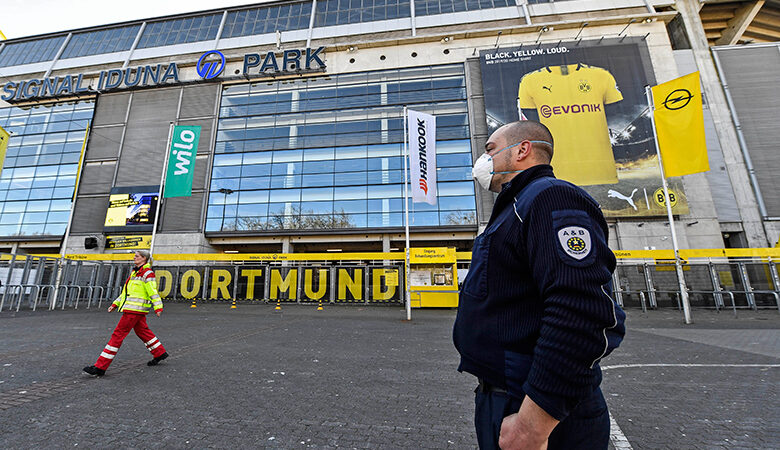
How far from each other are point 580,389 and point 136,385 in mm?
4810

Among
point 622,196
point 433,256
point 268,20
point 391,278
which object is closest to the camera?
point 433,256

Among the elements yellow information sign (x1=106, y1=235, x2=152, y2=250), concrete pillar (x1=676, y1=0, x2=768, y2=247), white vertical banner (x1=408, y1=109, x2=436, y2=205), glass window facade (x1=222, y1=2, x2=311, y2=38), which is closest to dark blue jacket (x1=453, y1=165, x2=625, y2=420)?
white vertical banner (x1=408, y1=109, x2=436, y2=205)

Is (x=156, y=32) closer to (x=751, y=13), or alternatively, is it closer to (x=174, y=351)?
(x=174, y=351)

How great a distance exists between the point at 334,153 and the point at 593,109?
62.3 ft

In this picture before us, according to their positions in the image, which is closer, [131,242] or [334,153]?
[131,242]

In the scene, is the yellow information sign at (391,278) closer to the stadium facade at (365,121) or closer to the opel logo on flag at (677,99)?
the stadium facade at (365,121)

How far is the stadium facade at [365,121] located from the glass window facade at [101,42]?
6.53 ft

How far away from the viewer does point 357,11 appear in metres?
28.7

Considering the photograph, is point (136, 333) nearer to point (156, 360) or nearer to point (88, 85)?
point (156, 360)

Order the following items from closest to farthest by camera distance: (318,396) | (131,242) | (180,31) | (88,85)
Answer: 1. (318,396)
2. (131,242)
3. (88,85)
4. (180,31)

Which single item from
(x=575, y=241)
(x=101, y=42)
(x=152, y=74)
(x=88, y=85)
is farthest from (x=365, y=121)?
(x=101, y=42)

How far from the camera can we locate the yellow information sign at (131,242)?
23.7m

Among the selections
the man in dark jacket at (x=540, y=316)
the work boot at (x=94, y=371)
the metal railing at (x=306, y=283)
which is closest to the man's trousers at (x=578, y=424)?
the man in dark jacket at (x=540, y=316)

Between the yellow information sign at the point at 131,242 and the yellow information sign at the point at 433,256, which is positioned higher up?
the yellow information sign at the point at 131,242
